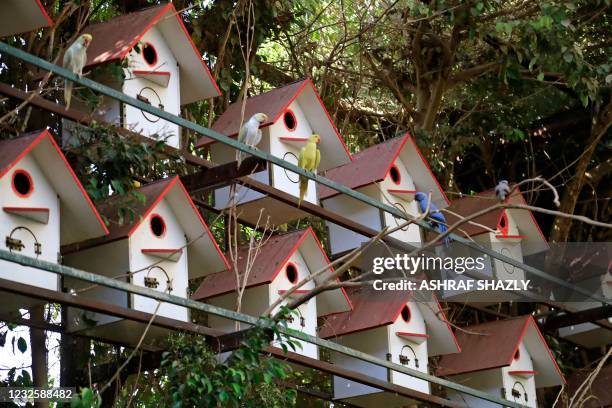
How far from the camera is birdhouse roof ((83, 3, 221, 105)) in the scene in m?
7.71

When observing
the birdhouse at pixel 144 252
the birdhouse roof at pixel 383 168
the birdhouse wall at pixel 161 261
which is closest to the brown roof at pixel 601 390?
the birdhouse roof at pixel 383 168

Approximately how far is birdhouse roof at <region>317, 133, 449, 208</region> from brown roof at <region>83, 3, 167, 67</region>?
204 centimetres

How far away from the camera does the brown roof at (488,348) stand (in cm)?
980

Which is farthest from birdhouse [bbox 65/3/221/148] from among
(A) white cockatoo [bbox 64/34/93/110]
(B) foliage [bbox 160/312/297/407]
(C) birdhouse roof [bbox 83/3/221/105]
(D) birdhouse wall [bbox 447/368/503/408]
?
(D) birdhouse wall [bbox 447/368/503/408]

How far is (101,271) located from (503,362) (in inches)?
148

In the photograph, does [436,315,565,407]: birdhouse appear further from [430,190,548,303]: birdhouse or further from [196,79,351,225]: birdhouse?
[196,79,351,225]: birdhouse

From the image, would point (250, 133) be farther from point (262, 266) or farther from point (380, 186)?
point (380, 186)

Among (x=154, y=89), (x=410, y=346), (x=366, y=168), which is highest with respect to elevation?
(x=154, y=89)

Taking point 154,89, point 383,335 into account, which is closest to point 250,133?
point 154,89

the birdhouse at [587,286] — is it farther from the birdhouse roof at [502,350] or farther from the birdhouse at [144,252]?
the birdhouse at [144,252]

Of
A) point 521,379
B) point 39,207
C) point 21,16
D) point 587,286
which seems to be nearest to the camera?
point 39,207

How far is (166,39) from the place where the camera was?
834cm

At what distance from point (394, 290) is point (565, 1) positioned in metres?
2.87

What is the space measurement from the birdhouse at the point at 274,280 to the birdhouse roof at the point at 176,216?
11.6 inches
